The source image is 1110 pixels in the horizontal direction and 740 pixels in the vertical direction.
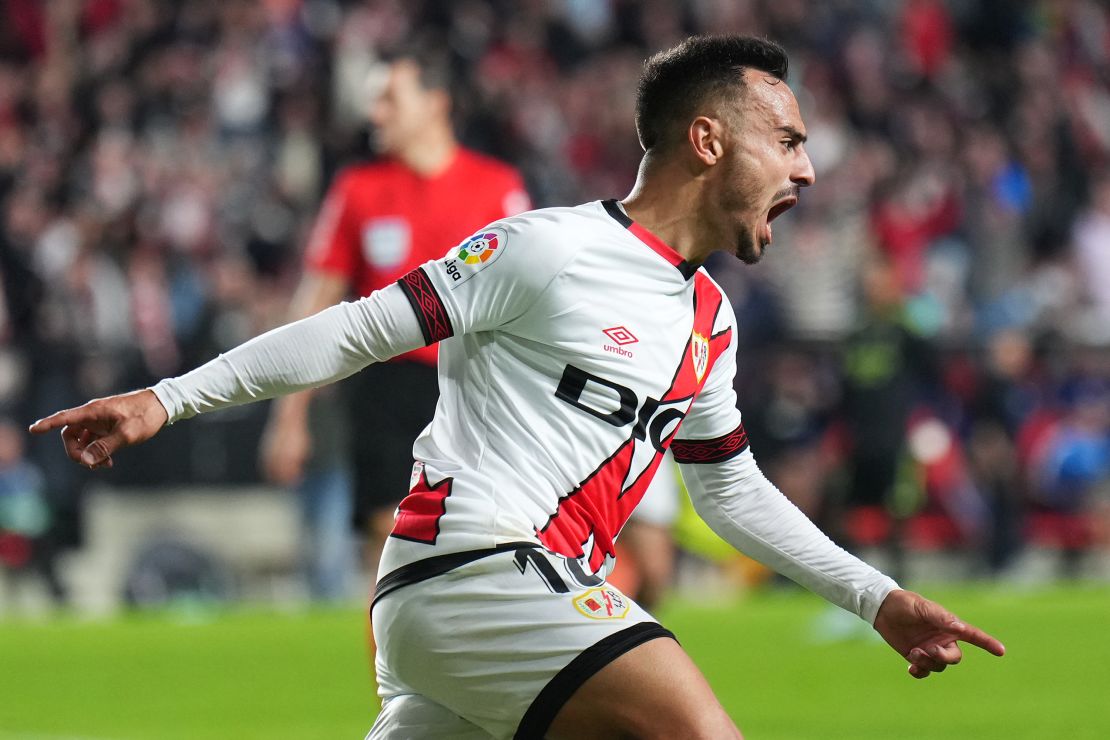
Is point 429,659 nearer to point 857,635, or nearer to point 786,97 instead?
point 786,97

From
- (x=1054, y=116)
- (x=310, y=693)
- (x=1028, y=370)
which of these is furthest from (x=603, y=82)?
(x=310, y=693)

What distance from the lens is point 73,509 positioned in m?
13.3

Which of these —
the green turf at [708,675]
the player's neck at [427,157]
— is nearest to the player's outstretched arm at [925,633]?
the player's neck at [427,157]

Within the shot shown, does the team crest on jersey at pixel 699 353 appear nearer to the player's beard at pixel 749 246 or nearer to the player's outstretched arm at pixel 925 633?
the player's beard at pixel 749 246

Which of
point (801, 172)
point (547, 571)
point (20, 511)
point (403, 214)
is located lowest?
point (20, 511)

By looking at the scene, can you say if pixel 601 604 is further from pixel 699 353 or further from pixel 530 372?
pixel 699 353

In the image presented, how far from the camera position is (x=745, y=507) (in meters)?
4.18

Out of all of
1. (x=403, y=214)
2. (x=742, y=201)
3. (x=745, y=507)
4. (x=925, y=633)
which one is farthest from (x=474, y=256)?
(x=403, y=214)

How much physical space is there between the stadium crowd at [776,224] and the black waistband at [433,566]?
28.7ft

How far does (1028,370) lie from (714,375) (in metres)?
10.9

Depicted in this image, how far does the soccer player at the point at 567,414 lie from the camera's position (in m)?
3.45

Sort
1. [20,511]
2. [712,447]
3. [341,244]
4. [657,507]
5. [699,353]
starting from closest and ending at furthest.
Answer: [699,353], [712,447], [341,244], [657,507], [20,511]

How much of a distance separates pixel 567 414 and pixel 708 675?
5885 millimetres

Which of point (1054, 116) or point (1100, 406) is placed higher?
point (1054, 116)
